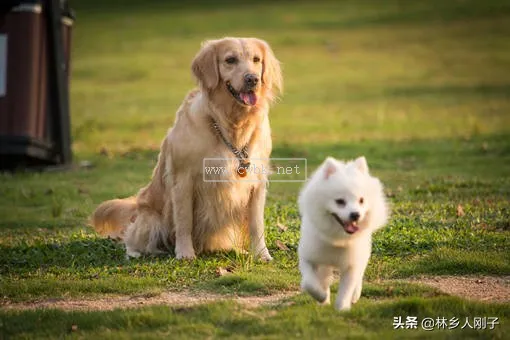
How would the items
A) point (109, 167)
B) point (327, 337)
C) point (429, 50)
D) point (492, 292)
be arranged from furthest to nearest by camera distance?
point (429, 50), point (109, 167), point (492, 292), point (327, 337)

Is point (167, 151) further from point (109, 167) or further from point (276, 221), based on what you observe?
point (109, 167)

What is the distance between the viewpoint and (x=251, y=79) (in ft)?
26.3

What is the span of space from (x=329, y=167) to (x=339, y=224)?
40cm

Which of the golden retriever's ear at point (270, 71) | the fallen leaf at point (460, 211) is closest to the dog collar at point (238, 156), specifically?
the golden retriever's ear at point (270, 71)

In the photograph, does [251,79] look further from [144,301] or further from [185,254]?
[144,301]

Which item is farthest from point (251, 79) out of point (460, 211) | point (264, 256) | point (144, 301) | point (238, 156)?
point (460, 211)

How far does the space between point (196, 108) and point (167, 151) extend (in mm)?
511

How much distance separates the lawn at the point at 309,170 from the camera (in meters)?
6.14

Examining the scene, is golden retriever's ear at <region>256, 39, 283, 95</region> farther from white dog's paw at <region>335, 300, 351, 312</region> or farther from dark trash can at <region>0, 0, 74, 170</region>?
dark trash can at <region>0, 0, 74, 170</region>

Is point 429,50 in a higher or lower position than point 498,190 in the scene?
higher

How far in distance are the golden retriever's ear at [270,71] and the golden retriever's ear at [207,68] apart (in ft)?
1.43

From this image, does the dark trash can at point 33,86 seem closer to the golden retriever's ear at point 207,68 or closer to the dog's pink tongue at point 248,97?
the golden retriever's ear at point 207,68

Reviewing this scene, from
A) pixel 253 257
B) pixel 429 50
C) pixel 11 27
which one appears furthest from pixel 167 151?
pixel 429 50

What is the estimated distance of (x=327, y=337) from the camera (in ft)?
18.4
